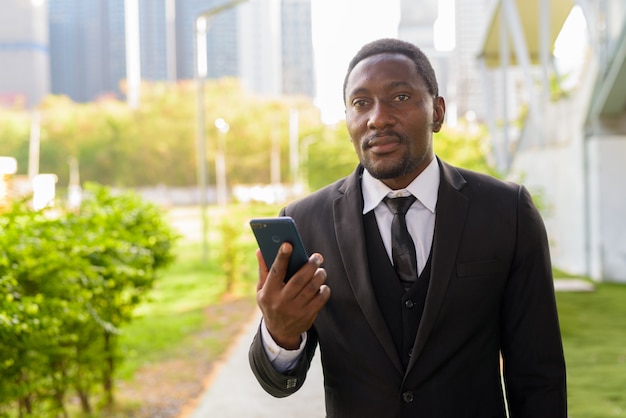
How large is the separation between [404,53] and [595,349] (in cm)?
711

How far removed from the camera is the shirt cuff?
2035 millimetres

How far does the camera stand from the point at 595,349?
8.52m

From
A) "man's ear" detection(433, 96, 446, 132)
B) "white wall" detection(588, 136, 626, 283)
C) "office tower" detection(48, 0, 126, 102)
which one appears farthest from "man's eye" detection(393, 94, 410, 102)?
"office tower" detection(48, 0, 126, 102)

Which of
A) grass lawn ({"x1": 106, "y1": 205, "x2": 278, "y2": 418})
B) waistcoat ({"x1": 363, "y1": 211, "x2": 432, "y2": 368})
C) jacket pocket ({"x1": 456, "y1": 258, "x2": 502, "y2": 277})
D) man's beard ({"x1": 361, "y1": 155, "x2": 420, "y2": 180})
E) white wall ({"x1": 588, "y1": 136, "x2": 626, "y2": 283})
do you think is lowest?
grass lawn ({"x1": 106, "y1": 205, "x2": 278, "y2": 418})

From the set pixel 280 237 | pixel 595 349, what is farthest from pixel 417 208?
pixel 595 349

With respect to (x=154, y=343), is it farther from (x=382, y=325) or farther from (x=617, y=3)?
(x=382, y=325)

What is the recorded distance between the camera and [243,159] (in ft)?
215

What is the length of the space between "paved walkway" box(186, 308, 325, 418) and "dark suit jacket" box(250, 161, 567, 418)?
4.42 metres

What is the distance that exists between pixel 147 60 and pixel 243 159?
76.7m

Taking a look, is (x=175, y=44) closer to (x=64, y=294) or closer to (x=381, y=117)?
(x=64, y=294)

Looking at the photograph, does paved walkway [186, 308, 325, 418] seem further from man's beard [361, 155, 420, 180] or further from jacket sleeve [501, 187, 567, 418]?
man's beard [361, 155, 420, 180]

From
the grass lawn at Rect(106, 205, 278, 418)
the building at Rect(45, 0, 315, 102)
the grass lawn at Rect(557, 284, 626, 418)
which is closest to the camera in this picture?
the grass lawn at Rect(557, 284, 626, 418)

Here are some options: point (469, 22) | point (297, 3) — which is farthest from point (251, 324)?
point (297, 3)

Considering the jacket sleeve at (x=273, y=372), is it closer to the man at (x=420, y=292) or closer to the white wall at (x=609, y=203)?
the man at (x=420, y=292)
